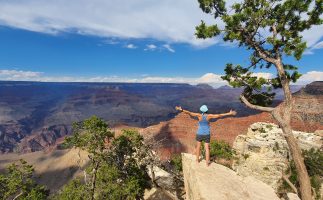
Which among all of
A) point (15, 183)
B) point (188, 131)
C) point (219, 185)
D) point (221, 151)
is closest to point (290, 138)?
point (219, 185)

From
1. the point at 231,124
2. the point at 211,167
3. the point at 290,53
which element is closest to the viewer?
the point at 211,167

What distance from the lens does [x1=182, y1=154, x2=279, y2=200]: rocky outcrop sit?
1395cm

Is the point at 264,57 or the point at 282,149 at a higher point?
the point at 264,57

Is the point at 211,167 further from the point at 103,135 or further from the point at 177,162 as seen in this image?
the point at 177,162

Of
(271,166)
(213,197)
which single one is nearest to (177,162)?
(271,166)

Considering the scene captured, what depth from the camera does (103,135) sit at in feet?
94.9

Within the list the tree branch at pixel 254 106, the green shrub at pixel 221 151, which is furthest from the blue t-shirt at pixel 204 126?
the green shrub at pixel 221 151

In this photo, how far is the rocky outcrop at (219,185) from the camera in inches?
549

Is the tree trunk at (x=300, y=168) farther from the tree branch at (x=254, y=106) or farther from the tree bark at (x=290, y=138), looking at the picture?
the tree branch at (x=254, y=106)

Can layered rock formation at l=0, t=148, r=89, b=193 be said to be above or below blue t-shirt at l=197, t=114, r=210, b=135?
below

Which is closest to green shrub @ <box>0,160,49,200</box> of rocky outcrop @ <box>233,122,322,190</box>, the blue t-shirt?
the blue t-shirt

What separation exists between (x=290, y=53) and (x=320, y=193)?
72.2 feet

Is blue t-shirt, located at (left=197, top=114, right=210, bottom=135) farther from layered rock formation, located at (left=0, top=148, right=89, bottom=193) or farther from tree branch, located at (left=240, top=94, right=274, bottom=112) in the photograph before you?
layered rock formation, located at (left=0, top=148, right=89, bottom=193)

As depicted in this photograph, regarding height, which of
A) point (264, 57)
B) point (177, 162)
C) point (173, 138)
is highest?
point (264, 57)
